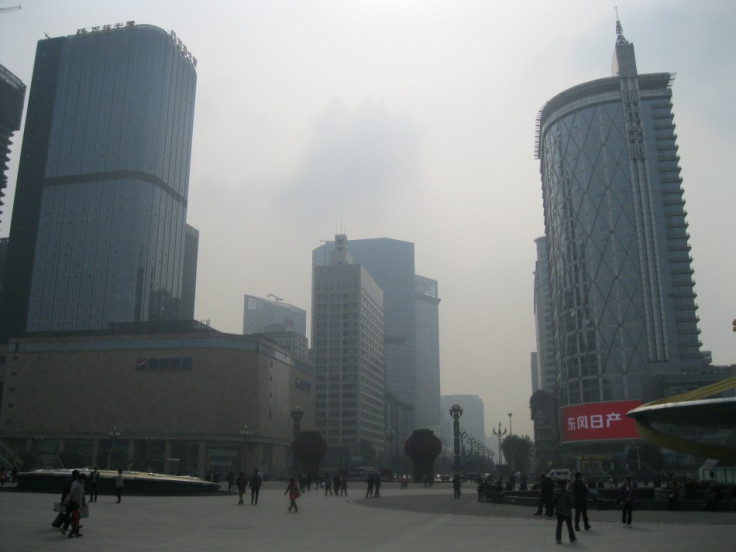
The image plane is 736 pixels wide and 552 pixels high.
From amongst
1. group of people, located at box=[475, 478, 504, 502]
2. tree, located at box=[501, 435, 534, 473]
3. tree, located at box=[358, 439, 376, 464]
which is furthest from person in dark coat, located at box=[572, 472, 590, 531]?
tree, located at box=[358, 439, 376, 464]

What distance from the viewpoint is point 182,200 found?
143m

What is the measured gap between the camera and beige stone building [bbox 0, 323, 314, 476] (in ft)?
310

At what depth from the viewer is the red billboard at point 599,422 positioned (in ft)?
330

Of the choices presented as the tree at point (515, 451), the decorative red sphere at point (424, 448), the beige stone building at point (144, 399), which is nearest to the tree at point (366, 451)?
the tree at point (515, 451)

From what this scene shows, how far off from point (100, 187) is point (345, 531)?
12210 cm

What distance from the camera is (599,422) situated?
10381 cm

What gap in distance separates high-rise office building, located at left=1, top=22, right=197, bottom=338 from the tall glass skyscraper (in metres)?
73.8

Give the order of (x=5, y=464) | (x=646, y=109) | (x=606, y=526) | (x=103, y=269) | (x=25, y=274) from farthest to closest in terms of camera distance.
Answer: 1. (x=25, y=274)
2. (x=103, y=269)
3. (x=646, y=109)
4. (x=5, y=464)
5. (x=606, y=526)

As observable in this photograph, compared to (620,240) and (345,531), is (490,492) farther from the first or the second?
(620,240)

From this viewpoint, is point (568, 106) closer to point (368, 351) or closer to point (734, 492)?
point (368, 351)

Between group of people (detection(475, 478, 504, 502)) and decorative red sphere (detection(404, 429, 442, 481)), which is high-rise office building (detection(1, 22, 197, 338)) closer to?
decorative red sphere (detection(404, 429, 442, 481))

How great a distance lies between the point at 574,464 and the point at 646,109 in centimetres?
5761

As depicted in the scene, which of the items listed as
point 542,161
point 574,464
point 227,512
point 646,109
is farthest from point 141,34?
point 227,512

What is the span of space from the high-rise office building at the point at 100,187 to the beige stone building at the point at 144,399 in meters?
24.8
